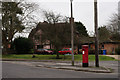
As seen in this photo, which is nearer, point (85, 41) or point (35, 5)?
point (35, 5)

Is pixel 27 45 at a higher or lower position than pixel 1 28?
lower

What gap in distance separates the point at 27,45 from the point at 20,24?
43.5 ft

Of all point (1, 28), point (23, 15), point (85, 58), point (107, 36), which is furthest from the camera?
point (107, 36)

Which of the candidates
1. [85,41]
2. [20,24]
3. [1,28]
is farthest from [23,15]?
[85,41]

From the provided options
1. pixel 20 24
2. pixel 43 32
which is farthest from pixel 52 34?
pixel 20 24

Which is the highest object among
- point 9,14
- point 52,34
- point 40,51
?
point 9,14

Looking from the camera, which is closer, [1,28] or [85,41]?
[1,28]

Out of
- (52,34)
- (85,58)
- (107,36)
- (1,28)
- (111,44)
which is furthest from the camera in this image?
(107,36)

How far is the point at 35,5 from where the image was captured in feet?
145

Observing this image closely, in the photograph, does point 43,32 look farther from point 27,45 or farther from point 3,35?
point 27,45

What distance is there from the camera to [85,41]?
168 feet

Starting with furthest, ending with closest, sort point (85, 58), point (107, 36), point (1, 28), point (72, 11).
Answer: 1. point (107, 36)
2. point (1, 28)
3. point (72, 11)
4. point (85, 58)

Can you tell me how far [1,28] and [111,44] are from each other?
997 inches

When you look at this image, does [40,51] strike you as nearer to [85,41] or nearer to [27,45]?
[27,45]
